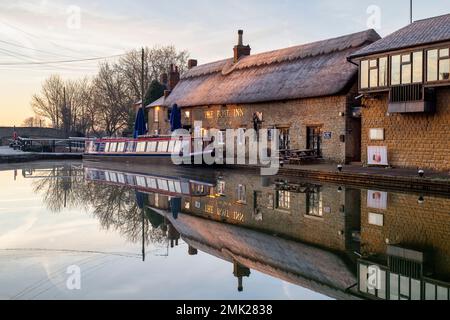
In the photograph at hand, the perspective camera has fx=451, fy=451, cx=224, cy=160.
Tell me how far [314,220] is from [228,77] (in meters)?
23.0

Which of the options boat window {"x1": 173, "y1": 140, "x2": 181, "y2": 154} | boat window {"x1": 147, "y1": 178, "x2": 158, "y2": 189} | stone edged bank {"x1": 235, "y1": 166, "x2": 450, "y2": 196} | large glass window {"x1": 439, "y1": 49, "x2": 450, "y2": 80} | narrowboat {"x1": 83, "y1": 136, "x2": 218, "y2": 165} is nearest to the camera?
stone edged bank {"x1": 235, "y1": 166, "x2": 450, "y2": 196}

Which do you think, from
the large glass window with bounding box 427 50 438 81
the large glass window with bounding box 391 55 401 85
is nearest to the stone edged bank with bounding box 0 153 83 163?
the large glass window with bounding box 391 55 401 85

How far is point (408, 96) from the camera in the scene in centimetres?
1838

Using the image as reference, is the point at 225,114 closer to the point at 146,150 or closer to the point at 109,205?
the point at 146,150

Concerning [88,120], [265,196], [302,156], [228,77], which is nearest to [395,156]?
[302,156]

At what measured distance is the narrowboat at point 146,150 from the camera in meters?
27.1

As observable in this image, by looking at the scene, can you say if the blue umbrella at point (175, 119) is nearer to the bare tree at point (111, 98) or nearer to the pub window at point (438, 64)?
the pub window at point (438, 64)

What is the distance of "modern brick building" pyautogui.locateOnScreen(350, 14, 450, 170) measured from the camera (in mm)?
17625

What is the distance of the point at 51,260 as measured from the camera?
22.7 feet

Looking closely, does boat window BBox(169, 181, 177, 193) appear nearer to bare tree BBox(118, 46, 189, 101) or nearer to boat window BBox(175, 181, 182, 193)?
boat window BBox(175, 181, 182, 193)

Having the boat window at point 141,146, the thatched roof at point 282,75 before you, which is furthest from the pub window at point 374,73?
the boat window at point 141,146

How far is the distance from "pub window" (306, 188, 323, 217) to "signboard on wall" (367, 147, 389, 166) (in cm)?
613

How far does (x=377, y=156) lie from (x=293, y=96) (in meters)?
6.16

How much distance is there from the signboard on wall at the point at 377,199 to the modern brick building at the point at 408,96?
202 inches
